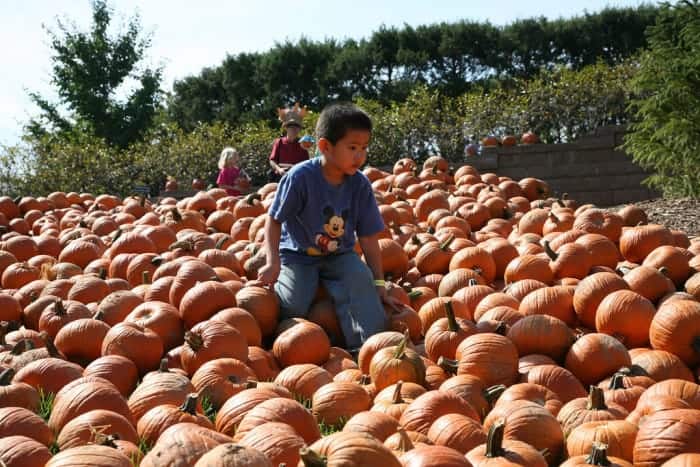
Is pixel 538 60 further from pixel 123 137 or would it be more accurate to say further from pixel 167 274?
pixel 167 274

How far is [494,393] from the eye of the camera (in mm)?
3176

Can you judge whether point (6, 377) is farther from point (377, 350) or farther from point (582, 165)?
point (582, 165)

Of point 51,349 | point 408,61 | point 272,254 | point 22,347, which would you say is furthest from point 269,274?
point 408,61

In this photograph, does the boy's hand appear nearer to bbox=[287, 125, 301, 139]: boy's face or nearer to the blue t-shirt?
the blue t-shirt

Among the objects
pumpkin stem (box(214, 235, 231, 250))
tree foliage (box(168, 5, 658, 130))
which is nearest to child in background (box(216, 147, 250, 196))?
pumpkin stem (box(214, 235, 231, 250))

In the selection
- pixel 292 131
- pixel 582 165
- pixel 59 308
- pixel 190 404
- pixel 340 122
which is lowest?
pixel 190 404

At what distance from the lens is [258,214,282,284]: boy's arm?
14.4 feet

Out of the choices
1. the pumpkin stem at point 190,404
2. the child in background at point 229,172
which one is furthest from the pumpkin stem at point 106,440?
the child in background at point 229,172

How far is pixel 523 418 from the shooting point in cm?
272

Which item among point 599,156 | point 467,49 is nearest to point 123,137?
point 467,49

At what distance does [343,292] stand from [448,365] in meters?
1.08

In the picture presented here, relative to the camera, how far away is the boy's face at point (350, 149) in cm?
435

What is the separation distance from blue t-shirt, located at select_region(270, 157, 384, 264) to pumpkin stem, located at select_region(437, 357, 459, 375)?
134 cm

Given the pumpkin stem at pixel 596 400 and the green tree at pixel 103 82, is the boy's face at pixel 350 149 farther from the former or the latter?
the green tree at pixel 103 82
